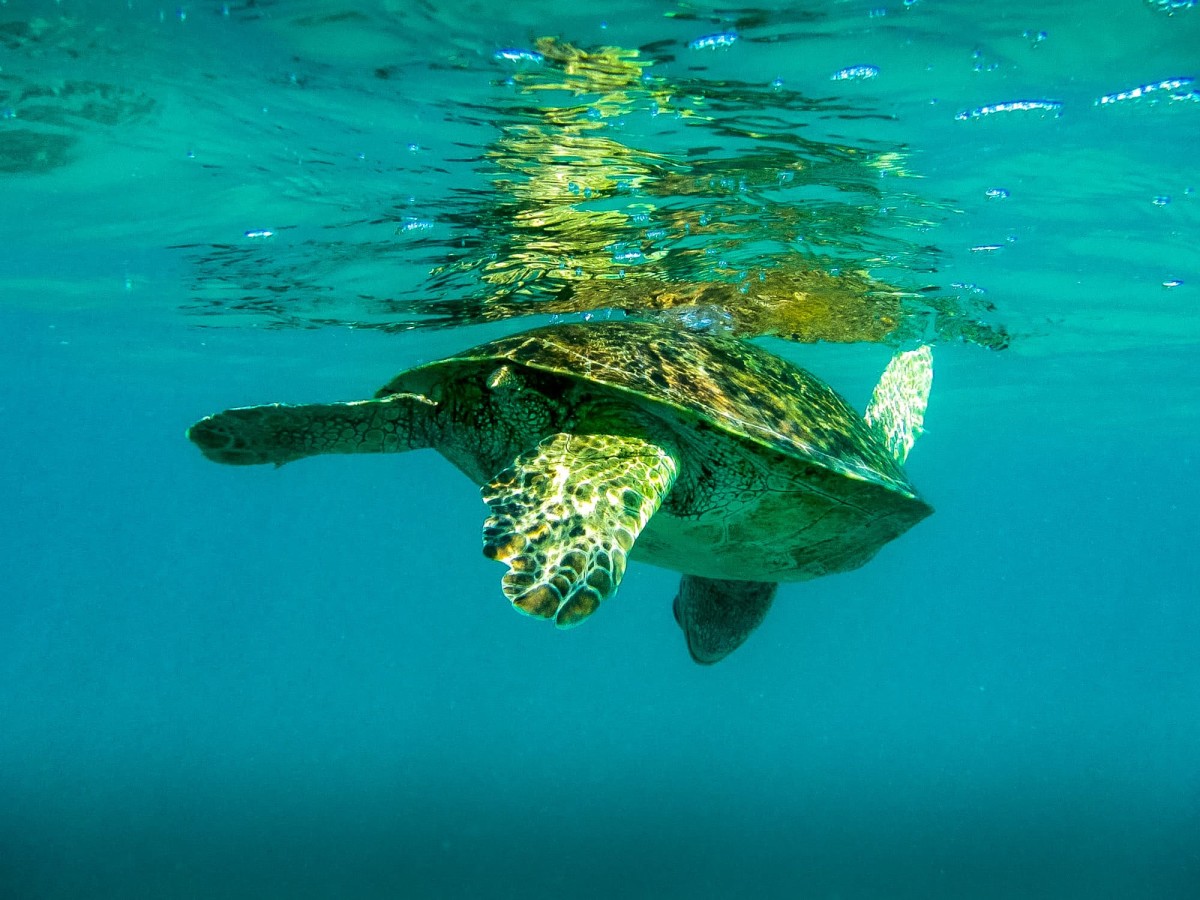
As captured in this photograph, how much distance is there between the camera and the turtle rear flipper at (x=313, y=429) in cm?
475

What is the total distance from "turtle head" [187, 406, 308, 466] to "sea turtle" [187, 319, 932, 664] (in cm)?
1

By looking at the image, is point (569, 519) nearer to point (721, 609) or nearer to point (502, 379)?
point (502, 379)

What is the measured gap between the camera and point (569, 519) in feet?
11.7

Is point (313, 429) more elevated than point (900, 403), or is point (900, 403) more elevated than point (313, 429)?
point (313, 429)

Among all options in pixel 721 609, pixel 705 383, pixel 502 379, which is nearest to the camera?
pixel 502 379

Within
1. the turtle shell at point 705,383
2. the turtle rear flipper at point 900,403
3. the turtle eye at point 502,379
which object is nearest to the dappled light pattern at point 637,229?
the turtle rear flipper at point 900,403

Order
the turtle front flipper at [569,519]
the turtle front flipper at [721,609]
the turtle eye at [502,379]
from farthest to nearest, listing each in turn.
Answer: the turtle front flipper at [721,609] → the turtle eye at [502,379] → the turtle front flipper at [569,519]

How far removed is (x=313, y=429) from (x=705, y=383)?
2.48m

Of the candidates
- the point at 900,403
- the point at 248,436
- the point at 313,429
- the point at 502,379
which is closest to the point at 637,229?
the point at 900,403

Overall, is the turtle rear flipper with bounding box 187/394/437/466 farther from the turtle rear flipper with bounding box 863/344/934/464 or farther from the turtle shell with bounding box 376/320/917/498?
the turtle rear flipper with bounding box 863/344/934/464

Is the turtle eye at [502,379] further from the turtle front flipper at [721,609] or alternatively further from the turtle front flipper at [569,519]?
the turtle front flipper at [721,609]

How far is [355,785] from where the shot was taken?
23469 mm

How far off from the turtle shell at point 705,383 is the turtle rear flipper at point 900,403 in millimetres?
1941

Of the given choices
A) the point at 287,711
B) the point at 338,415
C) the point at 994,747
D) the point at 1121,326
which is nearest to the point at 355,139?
the point at 338,415
